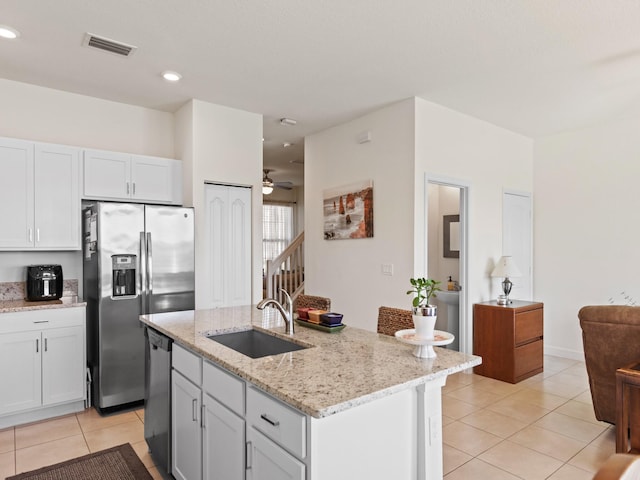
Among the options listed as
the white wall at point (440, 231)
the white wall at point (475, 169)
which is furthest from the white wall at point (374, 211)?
the white wall at point (440, 231)

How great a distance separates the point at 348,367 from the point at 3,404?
311 centimetres

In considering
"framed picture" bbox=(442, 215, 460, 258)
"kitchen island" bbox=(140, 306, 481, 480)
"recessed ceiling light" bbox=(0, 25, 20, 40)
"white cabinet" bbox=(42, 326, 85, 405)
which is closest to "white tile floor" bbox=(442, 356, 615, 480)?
"kitchen island" bbox=(140, 306, 481, 480)

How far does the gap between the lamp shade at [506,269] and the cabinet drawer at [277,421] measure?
3.94 metres

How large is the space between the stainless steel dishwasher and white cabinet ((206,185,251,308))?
1.58 meters

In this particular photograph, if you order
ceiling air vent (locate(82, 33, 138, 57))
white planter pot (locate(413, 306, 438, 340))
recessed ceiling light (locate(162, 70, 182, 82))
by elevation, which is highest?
ceiling air vent (locate(82, 33, 138, 57))

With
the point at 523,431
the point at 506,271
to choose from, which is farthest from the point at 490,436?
the point at 506,271

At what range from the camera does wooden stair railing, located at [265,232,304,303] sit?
21.6 feet

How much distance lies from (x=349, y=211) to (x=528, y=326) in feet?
7.84

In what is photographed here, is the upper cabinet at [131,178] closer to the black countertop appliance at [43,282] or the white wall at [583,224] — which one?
the black countertop appliance at [43,282]

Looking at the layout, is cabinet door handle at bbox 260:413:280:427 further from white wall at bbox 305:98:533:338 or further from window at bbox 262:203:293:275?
window at bbox 262:203:293:275

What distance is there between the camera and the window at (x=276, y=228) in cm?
1003

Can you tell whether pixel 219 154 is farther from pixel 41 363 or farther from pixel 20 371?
pixel 20 371

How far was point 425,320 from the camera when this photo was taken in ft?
6.29

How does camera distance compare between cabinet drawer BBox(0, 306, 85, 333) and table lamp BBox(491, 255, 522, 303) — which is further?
table lamp BBox(491, 255, 522, 303)
